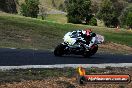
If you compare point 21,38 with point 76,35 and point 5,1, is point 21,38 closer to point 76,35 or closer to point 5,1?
point 76,35

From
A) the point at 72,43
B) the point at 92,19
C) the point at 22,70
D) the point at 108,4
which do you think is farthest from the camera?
the point at 108,4

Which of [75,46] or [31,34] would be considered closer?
[75,46]

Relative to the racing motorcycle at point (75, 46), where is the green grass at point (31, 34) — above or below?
below

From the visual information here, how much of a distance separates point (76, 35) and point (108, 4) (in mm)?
90845

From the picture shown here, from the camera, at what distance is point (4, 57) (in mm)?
18594

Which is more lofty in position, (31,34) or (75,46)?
(75,46)

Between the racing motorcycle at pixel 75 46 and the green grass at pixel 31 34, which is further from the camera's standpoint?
the green grass at pixel 31 34

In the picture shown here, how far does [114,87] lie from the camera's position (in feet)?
42.9

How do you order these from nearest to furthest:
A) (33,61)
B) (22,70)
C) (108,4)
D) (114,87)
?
(114,87) → (22,70) → (33,61) → (108,4)

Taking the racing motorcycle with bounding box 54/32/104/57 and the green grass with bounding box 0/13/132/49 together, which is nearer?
the racing motorcycle with bounding box 54/32/104/57

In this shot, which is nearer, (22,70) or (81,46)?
(22,70)

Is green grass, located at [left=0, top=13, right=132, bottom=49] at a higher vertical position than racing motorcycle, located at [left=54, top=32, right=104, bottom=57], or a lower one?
lower

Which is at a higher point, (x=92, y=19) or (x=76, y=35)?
(x=76, y=35)

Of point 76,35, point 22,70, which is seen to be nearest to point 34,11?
point 76,35
